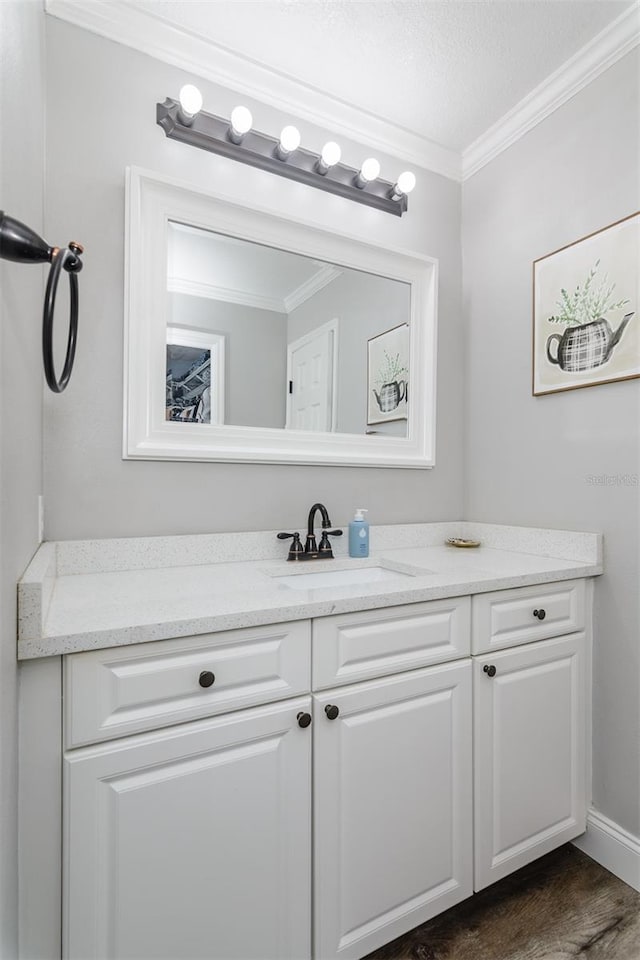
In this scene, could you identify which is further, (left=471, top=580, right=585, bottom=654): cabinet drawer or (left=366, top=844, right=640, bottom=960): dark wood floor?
(left=471, top=580, right=585, bottom=654): cabinet drawer

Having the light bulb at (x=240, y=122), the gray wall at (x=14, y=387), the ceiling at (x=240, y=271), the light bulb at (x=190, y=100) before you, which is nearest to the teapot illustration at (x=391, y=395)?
the ceiling at (x=240, y=271)

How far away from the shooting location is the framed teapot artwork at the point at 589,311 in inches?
59.3

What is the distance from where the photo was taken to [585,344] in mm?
1633

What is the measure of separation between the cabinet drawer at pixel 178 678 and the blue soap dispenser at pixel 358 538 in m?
0.69

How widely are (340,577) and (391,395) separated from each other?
0.77 metres

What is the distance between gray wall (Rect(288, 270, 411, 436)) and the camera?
180cm

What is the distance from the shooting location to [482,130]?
6.42ft

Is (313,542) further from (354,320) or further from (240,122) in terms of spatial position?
(240,122)

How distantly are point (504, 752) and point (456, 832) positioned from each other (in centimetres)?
24

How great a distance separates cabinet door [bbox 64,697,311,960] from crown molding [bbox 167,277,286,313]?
1244 mm

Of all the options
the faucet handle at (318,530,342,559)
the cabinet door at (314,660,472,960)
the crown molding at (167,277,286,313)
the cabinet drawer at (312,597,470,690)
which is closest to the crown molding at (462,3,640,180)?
the crown molding at (167,277,286,313)

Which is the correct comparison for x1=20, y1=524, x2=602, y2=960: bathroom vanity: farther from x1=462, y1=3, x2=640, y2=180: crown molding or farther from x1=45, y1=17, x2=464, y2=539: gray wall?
x1=462, y1=3, x2=640, y2=180: crown molding

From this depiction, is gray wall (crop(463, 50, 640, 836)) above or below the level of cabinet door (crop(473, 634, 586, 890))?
above

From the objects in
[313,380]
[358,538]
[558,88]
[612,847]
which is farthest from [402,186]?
[612,847]
